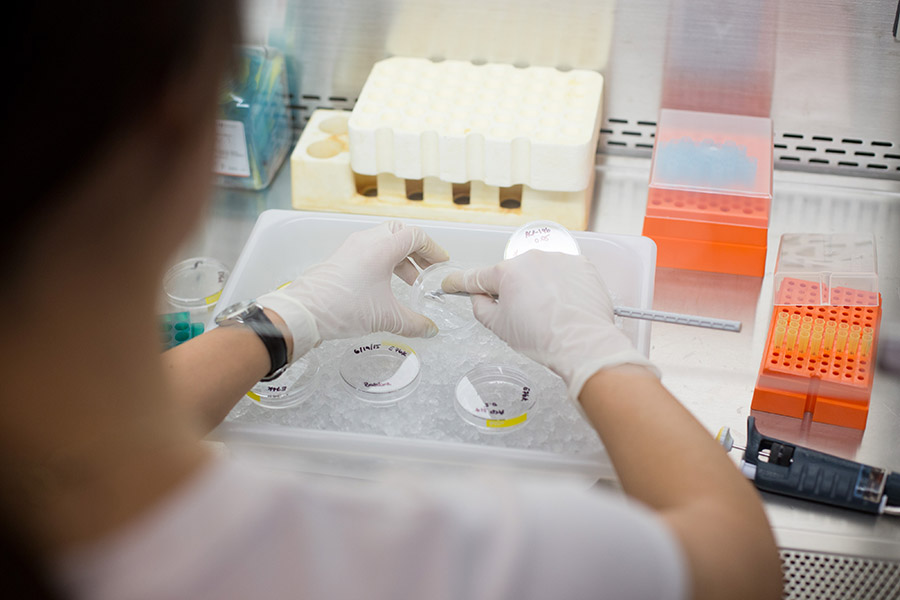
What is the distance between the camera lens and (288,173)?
1843 mm

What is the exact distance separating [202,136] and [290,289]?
0.78 meters

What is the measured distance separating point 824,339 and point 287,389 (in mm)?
863

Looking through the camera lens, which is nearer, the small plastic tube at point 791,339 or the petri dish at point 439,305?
the small plastic tube at point 791,339

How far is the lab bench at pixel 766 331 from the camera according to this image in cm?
113

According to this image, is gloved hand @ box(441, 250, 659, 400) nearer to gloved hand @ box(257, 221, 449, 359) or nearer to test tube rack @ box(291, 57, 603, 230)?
gloved hand @ box(257, 221, 449, 359)

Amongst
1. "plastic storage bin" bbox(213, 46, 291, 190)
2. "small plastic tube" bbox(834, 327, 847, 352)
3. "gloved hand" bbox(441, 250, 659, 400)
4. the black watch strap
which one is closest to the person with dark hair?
"gloved hand" bbox(441, 250, 659, 400)

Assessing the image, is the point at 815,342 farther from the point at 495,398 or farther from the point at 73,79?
the point at 73,79

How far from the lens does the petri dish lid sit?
4.89 feet

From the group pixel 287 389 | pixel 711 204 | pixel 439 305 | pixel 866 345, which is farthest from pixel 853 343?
pixel 287 389

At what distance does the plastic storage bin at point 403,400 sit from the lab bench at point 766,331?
0.11 m

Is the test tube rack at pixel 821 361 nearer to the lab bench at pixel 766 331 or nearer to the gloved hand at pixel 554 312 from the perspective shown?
the lab bench at pixel 766 331

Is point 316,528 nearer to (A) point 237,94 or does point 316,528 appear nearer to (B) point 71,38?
(B) point 71,38

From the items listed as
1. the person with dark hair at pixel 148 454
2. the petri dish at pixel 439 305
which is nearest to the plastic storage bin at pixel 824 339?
the petri dish at pixel 439 305

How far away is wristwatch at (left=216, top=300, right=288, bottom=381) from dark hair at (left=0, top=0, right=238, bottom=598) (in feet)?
2.45
